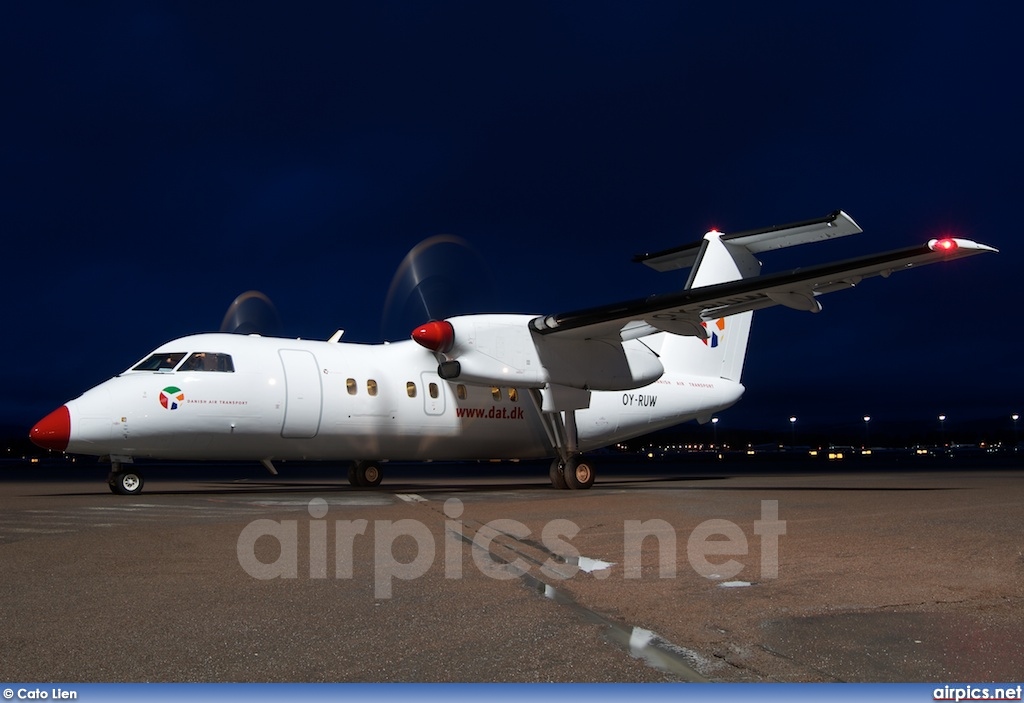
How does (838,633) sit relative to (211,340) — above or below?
below

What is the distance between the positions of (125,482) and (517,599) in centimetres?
1297

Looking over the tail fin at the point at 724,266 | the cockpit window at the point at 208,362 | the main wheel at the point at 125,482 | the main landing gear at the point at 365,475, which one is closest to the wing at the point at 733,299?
the tail fin at the point at 724,266

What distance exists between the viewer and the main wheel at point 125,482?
16.0 metres

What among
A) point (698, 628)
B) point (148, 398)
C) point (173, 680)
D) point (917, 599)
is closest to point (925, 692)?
point (698, 628)

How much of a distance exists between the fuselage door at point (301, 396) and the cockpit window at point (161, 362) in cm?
202

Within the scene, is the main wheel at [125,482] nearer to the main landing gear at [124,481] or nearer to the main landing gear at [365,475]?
the main landing gear at [124,481]

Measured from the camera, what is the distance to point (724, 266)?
822 inches

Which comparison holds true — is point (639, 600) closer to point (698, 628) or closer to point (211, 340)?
point (698, 628)

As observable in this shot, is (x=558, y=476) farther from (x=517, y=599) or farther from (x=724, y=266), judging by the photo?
(x=517, y=599)

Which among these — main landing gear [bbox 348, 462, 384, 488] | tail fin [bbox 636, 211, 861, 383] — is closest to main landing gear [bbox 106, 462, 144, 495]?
main landing gear [bbox 348, 462, 384, 488]

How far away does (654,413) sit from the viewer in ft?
72.0

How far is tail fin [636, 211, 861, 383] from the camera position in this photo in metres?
18.4

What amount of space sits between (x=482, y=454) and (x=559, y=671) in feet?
53.7

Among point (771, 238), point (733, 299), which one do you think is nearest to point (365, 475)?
point (733, 299)
